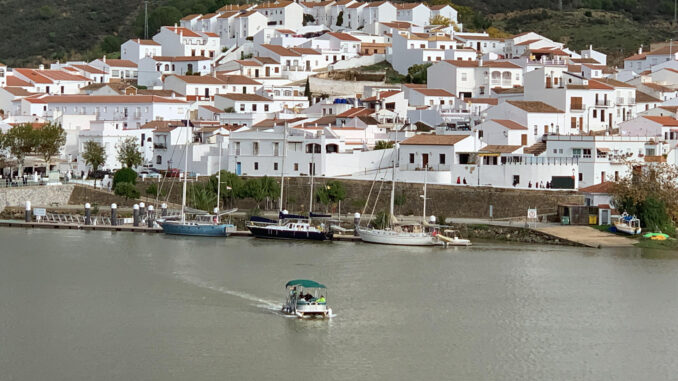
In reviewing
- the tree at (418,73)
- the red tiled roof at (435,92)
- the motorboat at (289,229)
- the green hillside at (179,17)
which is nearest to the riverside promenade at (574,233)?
the motorboat at (289,229)

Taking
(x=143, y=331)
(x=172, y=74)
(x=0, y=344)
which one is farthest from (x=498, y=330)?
(x=172, y=74)

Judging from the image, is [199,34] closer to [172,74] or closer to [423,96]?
[172,74]

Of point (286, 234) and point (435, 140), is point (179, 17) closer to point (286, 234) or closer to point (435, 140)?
point (435, 140)

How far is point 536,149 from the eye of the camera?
48.5 m

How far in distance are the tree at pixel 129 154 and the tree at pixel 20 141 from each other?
3.27 meters

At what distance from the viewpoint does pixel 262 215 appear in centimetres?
4481

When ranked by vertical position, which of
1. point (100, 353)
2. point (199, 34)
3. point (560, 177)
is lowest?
point (100, 353)

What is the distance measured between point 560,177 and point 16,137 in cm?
2073

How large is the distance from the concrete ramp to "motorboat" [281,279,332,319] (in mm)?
Answer: 12815

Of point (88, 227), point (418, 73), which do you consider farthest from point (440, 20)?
point (88, 227)

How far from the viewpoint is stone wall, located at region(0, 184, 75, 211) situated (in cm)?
4841

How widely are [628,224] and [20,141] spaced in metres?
23.7

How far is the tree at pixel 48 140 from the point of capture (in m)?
52.8

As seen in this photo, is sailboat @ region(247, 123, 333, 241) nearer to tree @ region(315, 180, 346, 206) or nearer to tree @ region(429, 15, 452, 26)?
tree @ region(315, 180, 346, 206)
